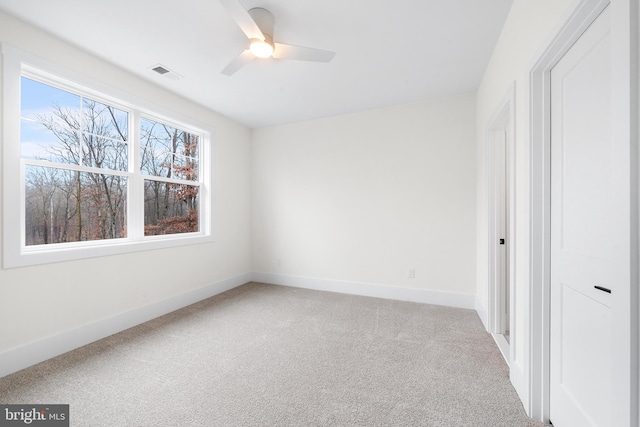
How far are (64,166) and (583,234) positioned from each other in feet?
12.1

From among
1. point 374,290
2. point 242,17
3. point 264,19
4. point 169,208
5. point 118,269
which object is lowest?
point 374,290

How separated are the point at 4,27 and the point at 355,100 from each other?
315cm

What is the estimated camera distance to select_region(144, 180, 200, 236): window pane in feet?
10.6

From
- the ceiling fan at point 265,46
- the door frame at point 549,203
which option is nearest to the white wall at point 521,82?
the door frame at point 549,203

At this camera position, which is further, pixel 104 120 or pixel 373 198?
pixel 373 198

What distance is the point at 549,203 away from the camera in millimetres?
1535

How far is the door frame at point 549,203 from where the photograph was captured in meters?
0.84

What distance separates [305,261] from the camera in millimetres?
4297

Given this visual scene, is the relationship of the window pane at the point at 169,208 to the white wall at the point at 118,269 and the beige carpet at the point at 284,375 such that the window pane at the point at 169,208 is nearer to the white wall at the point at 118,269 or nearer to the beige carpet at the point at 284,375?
the white wall at the point at 118,269

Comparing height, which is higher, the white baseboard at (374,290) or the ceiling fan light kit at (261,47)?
the ceiling fan light kit at (261,47)

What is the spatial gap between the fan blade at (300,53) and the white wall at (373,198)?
1912 millimetres

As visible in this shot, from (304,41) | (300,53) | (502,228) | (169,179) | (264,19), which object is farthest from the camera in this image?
(169,179)

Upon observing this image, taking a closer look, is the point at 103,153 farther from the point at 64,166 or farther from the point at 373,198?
the point at 373,198

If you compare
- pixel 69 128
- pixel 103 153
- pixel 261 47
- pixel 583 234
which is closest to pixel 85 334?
pixel 103 153
